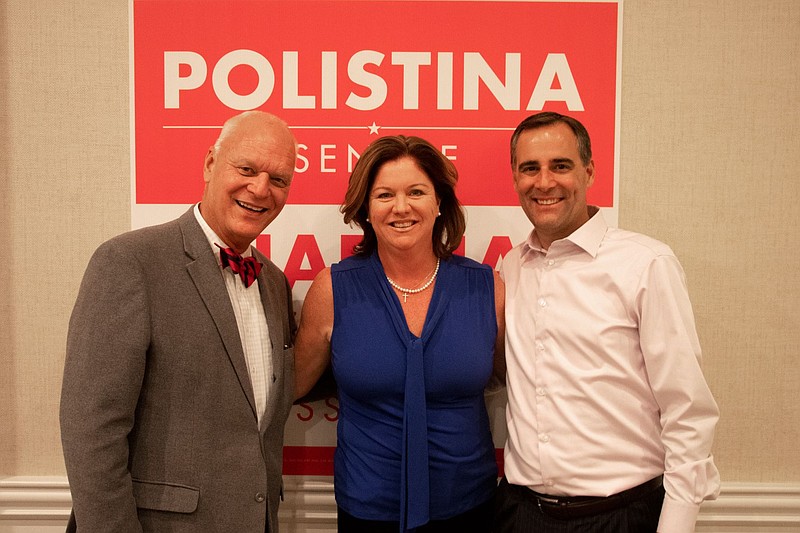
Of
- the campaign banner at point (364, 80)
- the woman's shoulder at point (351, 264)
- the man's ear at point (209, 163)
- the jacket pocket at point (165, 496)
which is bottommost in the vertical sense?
Answer: the jacket pocket at point (165, 496)

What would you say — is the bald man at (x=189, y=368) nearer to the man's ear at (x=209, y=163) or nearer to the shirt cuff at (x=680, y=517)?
the man's ear at (x=209, y=163)

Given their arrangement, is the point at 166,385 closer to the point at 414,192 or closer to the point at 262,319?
the point at 262,319

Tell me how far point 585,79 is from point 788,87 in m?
0.85

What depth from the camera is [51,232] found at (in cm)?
238

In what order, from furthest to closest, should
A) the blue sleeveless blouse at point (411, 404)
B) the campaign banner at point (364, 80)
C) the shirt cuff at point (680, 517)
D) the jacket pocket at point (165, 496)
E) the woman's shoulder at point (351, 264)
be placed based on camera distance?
the campaign banner at point (364, 80) → the woman's shoulder at point (351, 264) → the blue sleeveless blouse at point (411, 404) → the shirt cuff at point (680, 517) → the jacket pocket at point (165, 496)

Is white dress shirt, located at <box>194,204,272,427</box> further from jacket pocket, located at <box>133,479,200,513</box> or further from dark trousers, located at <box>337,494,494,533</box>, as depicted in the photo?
dark trousers, located at <box>337,494,494,533</box>

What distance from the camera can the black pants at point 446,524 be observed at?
1.90 metres

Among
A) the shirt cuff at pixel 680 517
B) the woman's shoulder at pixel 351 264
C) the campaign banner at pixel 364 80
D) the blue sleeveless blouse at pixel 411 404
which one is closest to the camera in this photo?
the shirt cuff at pixel 680 517

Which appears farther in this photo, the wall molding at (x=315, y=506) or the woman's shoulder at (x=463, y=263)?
the wall molding at (x=315, y=506)

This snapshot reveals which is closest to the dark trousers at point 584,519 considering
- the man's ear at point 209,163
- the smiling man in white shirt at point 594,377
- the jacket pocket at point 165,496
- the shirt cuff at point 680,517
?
the smiling man in white shirt at point 594,377

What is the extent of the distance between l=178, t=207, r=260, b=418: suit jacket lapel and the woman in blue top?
1.32ft

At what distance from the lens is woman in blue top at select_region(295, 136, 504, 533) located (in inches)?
73.7

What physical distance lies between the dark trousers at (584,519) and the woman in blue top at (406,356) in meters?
0.12

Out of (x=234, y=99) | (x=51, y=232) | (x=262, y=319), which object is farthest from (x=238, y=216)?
(x=51, y=232)
